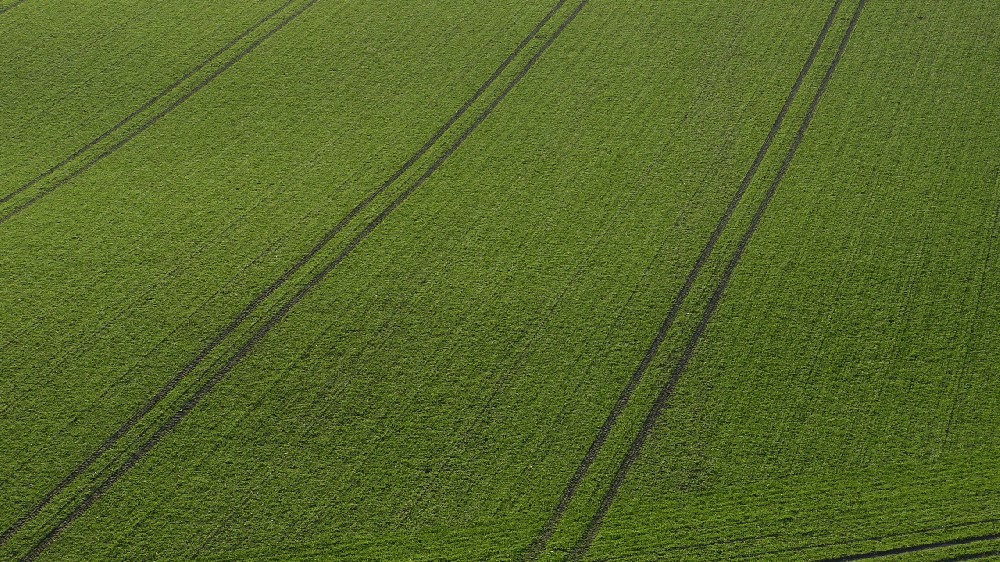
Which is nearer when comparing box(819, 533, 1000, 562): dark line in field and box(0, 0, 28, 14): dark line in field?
box(819, 533, 1000, 562): dark line in field

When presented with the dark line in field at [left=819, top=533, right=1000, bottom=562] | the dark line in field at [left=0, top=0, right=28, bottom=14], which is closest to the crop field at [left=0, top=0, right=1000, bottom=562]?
the dark line in field at [left=819, top=533, right=1000, bottom=562]

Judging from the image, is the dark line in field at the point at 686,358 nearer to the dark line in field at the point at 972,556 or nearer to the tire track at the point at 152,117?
the dark line in field at the point at 972,556

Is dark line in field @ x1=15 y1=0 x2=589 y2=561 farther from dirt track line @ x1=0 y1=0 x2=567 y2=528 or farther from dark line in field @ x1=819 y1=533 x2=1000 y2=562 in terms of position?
dark line in field @ x1=819 y1=533 x2=1000 y2=562

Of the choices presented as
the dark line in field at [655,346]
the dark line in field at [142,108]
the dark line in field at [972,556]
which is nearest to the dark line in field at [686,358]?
the dark line in field at [655,346]

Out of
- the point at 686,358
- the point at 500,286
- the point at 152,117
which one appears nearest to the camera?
the point at 686,358

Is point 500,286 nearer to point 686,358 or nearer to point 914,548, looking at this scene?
point 686,358

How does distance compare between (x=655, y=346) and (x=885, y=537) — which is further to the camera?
(x=655, y=346)

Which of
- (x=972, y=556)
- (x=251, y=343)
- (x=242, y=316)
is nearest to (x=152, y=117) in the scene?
(x=242, y=316)
